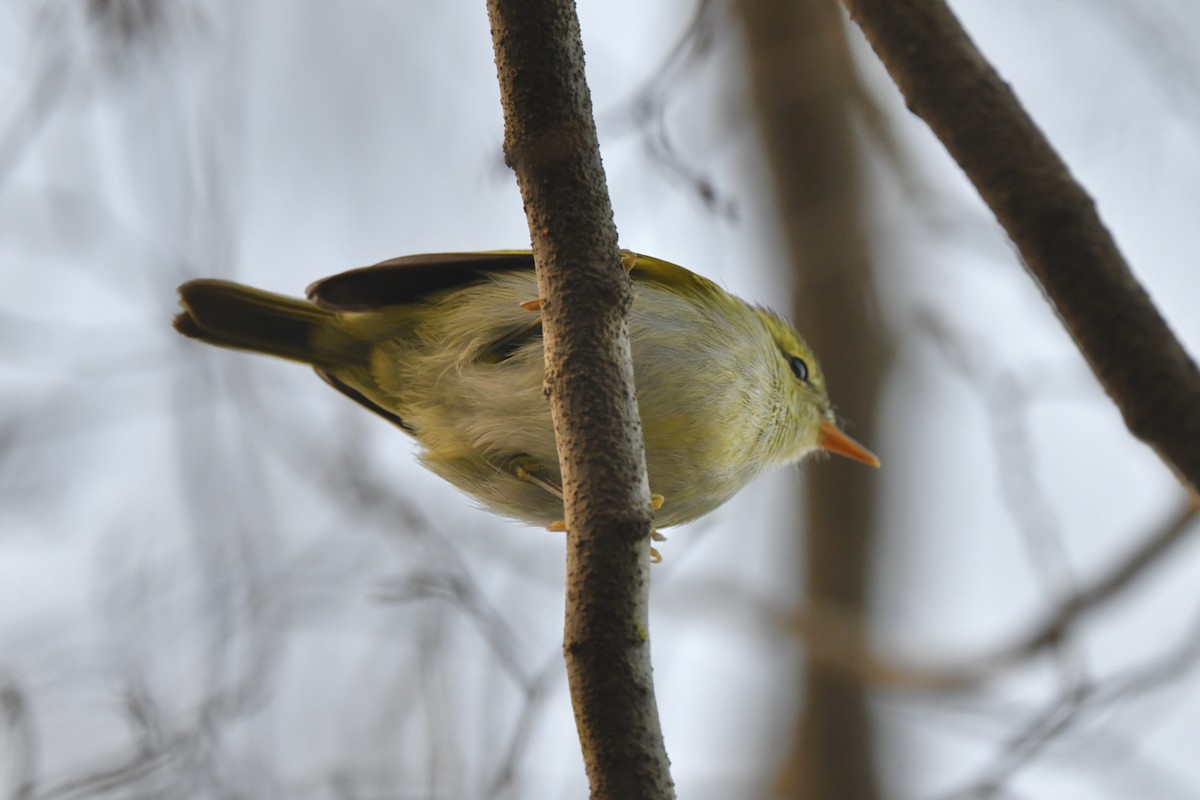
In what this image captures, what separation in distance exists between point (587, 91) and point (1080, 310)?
88 centimetres

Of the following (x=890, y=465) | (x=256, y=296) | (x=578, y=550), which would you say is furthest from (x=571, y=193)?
(x=890, y=465)

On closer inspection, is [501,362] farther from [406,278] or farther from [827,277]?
[827,277]

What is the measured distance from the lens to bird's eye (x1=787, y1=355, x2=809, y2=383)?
412 cm

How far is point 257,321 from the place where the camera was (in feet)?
11.6

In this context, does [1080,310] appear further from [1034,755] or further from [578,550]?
[1034,755]

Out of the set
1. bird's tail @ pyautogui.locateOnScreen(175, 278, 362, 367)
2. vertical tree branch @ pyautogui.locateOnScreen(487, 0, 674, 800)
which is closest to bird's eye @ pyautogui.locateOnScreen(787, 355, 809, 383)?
bird's tail @ pyautogui.locateOnScreen(175, 278, 362, 367)

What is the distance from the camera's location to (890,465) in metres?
6.95

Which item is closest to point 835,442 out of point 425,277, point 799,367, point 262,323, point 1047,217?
point 799,367

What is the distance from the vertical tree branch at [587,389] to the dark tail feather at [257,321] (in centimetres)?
183

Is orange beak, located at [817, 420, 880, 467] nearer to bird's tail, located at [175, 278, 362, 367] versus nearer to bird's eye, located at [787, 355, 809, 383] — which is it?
bird's eye, located at [787, 355, 809, 383]

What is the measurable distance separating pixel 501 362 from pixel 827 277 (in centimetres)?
376

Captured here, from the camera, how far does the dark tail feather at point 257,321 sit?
351 cm

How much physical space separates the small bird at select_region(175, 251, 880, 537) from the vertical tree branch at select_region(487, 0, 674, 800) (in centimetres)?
116

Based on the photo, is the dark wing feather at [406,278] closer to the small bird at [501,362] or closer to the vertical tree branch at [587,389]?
the small bird at [501,362]
